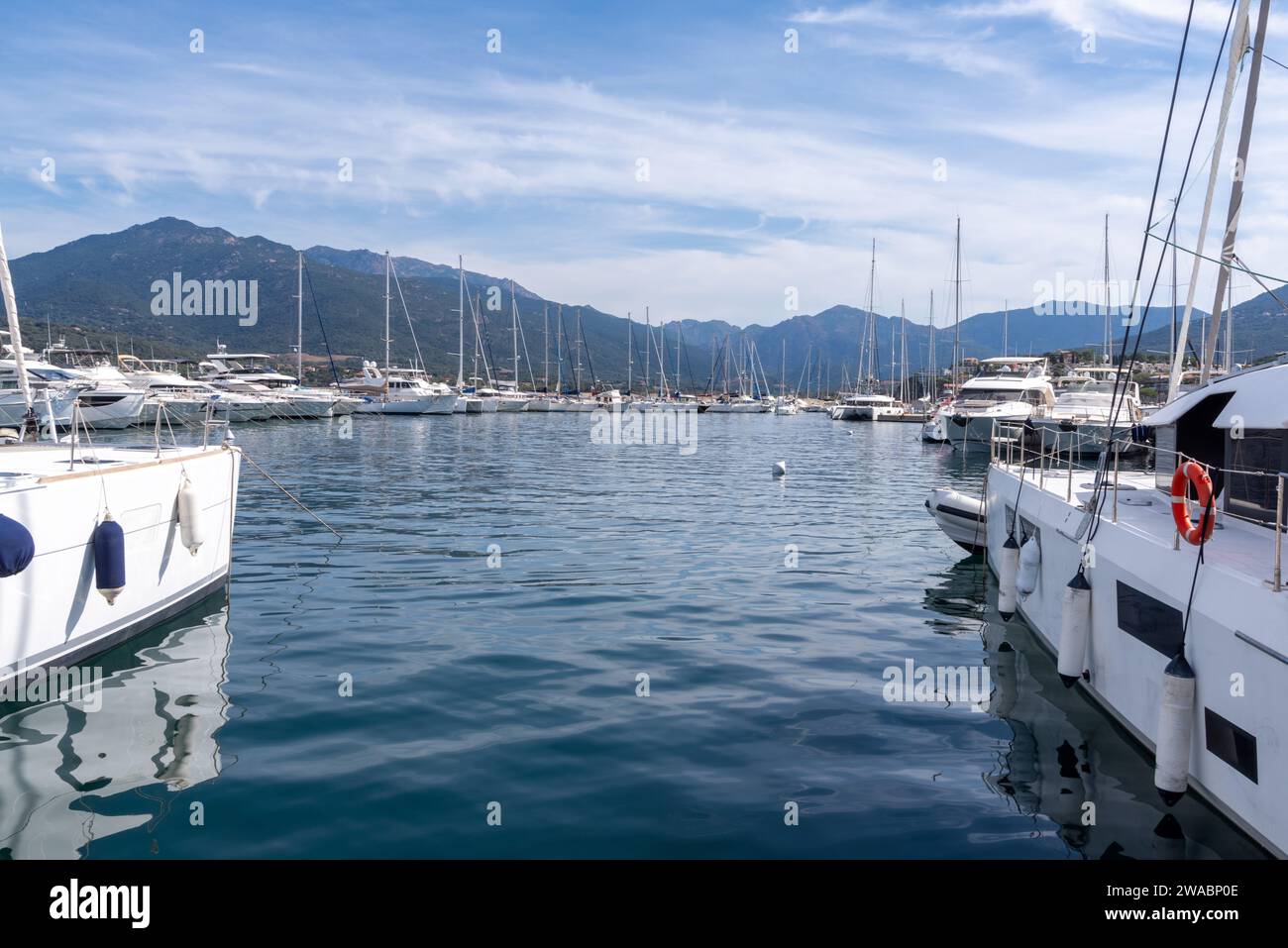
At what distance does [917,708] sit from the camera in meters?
9.69

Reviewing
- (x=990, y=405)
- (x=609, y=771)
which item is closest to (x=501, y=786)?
(x=609, y=771)

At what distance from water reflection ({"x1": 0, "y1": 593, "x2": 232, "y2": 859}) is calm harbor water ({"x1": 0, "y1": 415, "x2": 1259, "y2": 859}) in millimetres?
32

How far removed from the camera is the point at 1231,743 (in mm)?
Result: 6473

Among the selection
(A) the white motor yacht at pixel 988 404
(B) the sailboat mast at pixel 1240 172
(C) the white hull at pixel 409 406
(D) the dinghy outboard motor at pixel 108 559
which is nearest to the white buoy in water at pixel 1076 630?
(B) the sailboat mast at pixel 1240 172

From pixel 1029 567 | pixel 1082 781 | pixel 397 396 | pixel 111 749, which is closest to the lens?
pixel 1082 781

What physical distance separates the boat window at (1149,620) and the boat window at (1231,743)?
0.63 metres

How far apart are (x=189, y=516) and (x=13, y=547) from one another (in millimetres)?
3861

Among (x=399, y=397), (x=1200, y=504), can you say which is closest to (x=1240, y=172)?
(x=1200, y=504)

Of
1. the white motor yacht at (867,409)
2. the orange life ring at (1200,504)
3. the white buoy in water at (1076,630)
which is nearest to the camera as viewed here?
the orange life ring at (1200,504)

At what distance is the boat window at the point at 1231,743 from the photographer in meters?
6.25

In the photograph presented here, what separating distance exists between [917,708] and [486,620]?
5731 mm

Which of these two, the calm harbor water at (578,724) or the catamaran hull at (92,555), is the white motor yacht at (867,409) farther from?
the catamaran hull at (92,555)

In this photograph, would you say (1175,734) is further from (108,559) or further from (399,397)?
(399,397)
